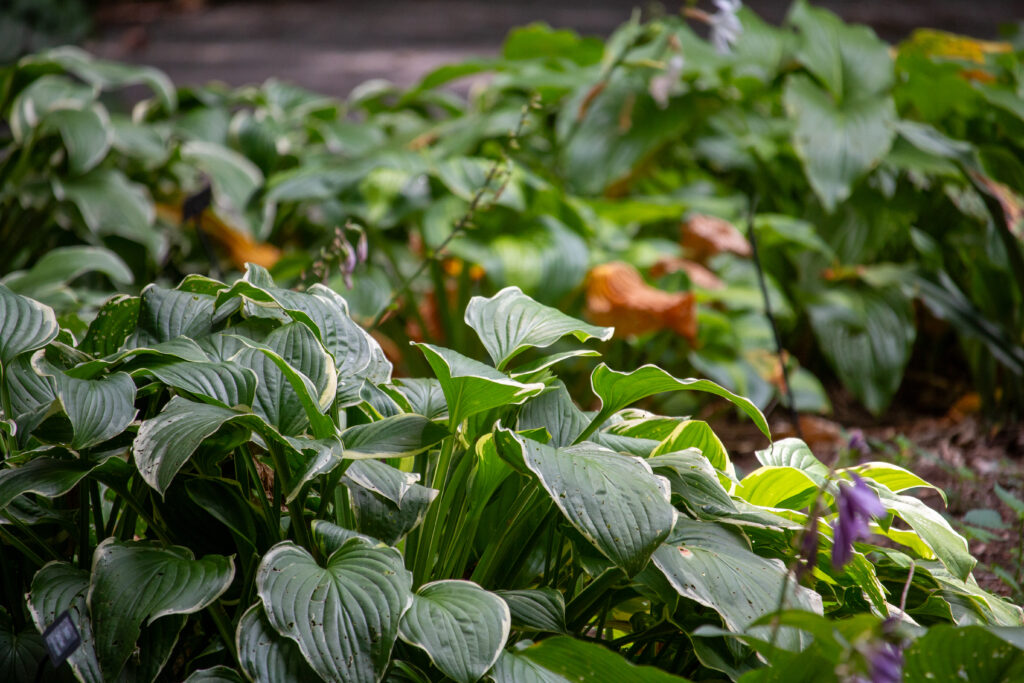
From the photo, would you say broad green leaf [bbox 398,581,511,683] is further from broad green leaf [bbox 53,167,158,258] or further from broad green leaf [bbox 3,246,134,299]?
broad green leaf [bbox 53,167,158,258]

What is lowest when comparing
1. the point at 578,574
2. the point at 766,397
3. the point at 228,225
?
the point at 766,397

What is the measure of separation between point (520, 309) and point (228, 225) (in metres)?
1.95

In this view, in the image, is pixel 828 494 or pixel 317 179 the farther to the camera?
pixel 317 179

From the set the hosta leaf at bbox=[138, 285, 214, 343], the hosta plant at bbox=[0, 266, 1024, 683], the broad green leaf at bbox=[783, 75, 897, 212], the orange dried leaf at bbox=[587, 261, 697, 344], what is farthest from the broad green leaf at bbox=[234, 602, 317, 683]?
the broad green leaf at bbox=[783, 75, 897, 212]

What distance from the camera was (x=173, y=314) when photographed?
1078 millimetres

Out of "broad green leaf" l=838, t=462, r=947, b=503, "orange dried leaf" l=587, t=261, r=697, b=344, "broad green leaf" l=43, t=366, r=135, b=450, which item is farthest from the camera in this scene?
"orange dried leaf" l=587, t=261, r=697, b=344

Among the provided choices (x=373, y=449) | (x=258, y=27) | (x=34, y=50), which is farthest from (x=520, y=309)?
(x=258, y=27)

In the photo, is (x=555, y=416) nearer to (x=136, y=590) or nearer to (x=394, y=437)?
(x=394, y=437)

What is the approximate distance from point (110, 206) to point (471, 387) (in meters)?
1.89

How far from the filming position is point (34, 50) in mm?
5680

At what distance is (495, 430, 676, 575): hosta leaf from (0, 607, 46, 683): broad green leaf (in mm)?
532

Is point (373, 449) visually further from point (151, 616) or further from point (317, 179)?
point (317, 179)

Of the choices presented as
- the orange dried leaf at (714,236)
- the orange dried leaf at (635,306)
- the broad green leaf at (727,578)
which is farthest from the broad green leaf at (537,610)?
the orange dried leaf at (714,236)

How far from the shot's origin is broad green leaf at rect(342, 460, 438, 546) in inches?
34.9
